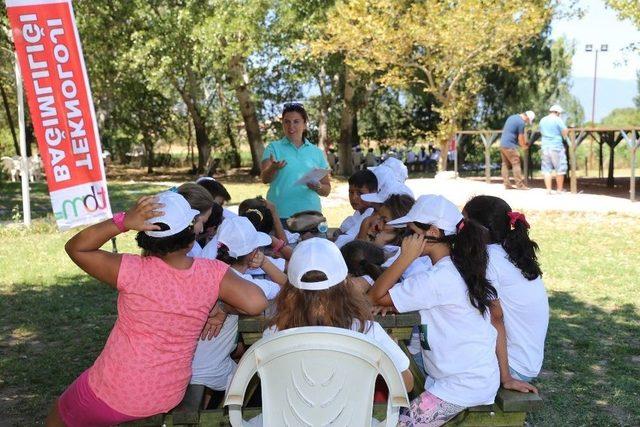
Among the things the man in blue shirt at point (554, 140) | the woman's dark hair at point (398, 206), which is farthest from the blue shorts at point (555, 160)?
the woman's dark hair at point (398, 206)

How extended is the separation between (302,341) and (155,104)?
30.8 m

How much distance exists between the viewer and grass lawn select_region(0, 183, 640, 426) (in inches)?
161

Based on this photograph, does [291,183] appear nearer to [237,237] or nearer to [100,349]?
[100,349]

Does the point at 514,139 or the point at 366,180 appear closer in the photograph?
the point at 366,180

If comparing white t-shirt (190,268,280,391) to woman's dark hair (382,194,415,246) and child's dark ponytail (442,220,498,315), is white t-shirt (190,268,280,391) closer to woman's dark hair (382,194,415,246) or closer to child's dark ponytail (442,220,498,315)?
child's dark ponytail (442,220,498,315)

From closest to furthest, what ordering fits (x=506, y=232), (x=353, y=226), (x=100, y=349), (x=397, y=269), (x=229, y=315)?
(x=397, y=269) → (x=229, y=315) → (x=506, y=232) → (x=353, y=226) → (x=100, y=349)

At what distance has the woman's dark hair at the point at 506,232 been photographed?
3090mm

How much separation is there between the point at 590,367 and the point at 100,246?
3.50m

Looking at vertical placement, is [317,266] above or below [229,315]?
above

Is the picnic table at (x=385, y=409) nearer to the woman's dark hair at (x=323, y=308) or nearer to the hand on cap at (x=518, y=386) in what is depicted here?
the hand on cap at (x=518, y=386)

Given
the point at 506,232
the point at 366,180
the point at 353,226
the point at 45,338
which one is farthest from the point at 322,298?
the point at 45,338

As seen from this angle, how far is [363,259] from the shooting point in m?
3.40

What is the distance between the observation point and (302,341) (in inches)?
79.4

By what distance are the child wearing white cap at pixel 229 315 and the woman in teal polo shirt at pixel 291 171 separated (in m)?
1.86
